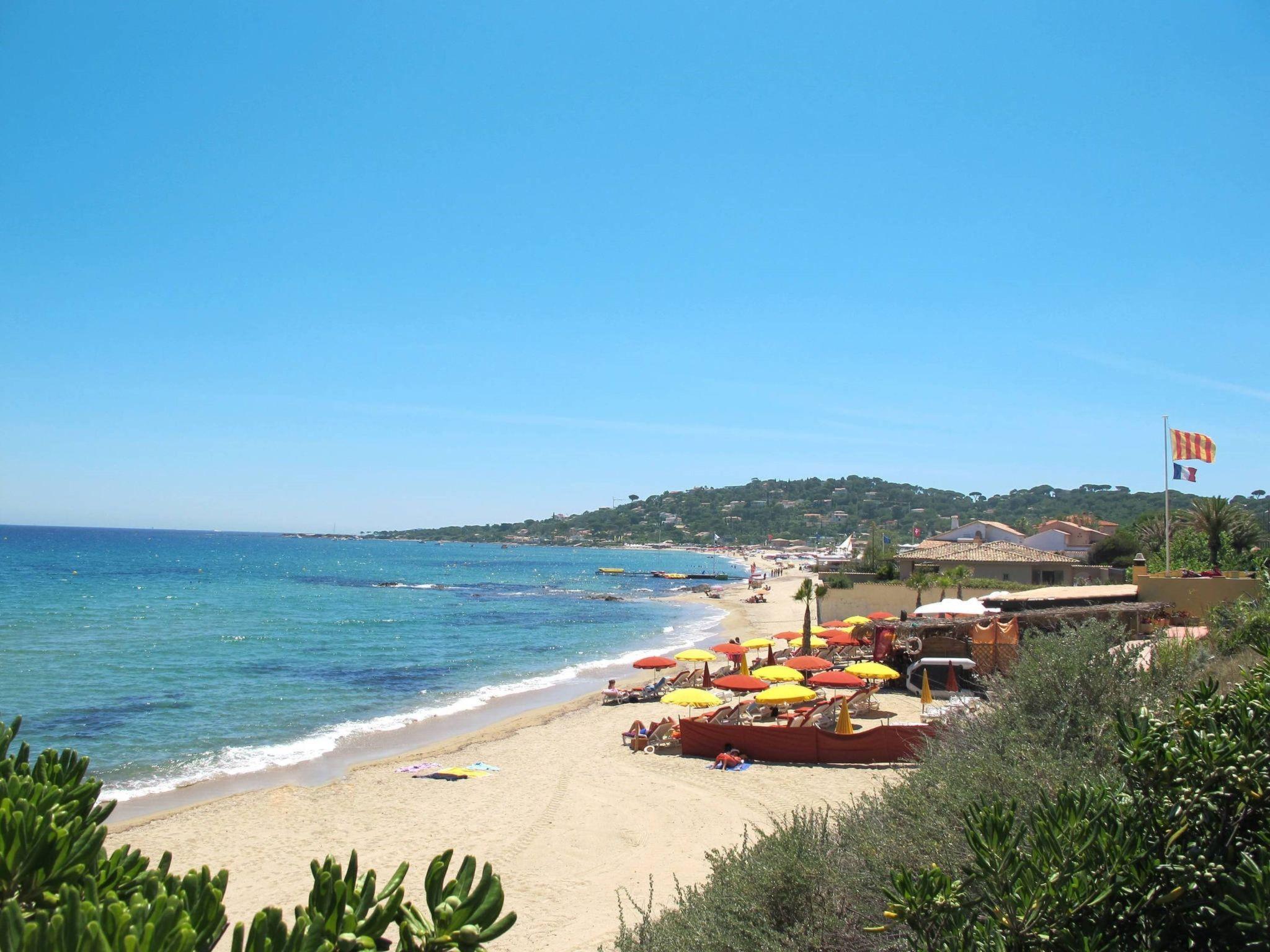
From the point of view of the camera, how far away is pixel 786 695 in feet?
53.1

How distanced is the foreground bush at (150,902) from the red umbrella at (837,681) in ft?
56.1

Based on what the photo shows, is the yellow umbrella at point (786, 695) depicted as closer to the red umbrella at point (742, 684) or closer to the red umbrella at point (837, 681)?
the red umbrella at point (742, 684)

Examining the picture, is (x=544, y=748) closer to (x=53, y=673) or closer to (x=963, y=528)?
(x=53, y=673)

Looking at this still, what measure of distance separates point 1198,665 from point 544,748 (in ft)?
39.9

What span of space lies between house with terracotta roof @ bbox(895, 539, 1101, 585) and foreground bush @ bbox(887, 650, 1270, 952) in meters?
33.8

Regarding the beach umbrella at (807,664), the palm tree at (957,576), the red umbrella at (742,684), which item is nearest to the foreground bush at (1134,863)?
the red umbrella at (742,684)

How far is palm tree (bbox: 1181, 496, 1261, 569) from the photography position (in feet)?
108

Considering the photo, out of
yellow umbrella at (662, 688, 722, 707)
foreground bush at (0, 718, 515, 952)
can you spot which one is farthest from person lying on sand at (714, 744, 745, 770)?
foreground bush at (0, 718, 515, 952)

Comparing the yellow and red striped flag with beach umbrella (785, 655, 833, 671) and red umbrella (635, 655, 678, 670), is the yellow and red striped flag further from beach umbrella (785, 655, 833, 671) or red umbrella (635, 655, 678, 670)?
red umbrella (635, 655, 678, 670)

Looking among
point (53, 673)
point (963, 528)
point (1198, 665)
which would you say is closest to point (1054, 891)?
point (1198, 665)

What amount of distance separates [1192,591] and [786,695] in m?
11.3

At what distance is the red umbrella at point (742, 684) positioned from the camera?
56.3 ft

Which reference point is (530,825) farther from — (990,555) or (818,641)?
(990,555)

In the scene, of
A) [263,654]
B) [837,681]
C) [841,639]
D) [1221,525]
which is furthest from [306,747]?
[1221,525]
